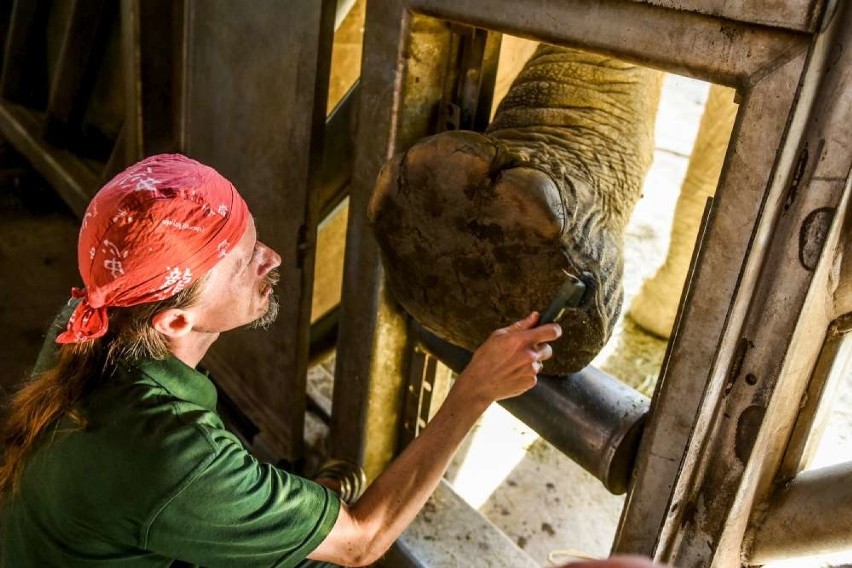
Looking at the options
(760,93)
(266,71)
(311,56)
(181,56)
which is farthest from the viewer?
(181,56)

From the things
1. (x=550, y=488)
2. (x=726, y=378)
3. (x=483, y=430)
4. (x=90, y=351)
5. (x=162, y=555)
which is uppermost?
(x=726, y=378)

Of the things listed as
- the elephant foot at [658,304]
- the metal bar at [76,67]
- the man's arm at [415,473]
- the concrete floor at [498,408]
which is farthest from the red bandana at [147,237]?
the metal bar at [76,67]

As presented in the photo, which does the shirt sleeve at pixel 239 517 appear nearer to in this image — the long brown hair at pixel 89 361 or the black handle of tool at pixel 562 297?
the long brown hair at pixel 89 361

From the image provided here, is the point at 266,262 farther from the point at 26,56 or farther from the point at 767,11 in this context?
the point at 26,56

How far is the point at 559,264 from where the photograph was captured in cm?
141

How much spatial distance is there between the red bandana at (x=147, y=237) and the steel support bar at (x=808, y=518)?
4.15ft

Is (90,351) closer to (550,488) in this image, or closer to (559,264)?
(559,264)

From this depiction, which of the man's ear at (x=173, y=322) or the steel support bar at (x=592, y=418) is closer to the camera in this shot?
the man's ear at (x=173, y=322)

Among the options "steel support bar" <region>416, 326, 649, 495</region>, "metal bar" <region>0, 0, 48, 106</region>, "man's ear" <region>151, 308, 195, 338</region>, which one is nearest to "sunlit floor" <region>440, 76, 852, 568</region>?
"steel support bar" <region>416, 326, 649, 495</region>

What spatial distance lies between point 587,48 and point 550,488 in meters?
2.30

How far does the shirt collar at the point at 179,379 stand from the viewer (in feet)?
4.89

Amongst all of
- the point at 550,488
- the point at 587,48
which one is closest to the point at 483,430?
the point at 550,488

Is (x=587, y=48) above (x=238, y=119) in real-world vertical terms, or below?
above

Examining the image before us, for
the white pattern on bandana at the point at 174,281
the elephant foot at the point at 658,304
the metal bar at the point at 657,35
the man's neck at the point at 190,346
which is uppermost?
the metal bar at the point at 657,35
